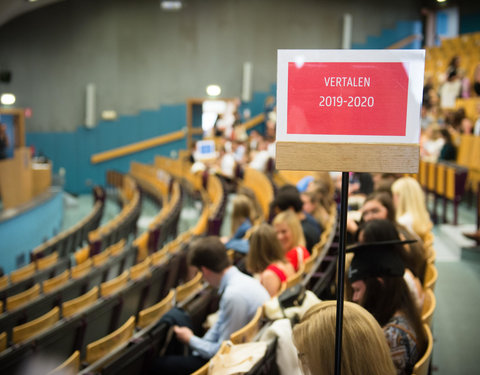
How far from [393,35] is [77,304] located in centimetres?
1469

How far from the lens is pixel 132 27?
15.1 metres

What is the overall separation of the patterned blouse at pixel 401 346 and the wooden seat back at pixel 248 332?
57cm

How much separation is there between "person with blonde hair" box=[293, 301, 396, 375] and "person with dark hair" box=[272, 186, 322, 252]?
2.51 m

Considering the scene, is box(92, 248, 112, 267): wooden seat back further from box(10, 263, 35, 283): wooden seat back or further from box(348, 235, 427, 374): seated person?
box(348, 235, 427, 374): seated person

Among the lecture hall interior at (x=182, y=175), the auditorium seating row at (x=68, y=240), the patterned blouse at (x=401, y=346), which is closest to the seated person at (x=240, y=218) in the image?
the lecture hall interior at (x=182, y=175)

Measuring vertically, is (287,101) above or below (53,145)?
above

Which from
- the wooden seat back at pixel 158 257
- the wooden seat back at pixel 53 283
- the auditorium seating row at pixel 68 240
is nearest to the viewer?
the wooden seat back at pixel 53 283

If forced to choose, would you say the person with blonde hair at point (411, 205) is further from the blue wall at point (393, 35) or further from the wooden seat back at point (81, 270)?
the blue wall at point (393, 35)

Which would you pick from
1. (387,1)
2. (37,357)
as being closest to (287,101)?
(37,357)

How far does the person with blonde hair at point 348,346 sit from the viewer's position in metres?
1.35

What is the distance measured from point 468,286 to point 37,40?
1360cm

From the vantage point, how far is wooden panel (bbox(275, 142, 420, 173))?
1.30 metres

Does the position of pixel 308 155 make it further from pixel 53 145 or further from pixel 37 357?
pixel 53 145

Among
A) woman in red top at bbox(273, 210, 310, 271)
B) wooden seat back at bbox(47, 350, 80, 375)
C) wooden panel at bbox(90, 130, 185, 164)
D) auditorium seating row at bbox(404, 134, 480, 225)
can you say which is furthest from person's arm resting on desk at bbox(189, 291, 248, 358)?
wooden panel at bbox(90, 130, 185, 164)
